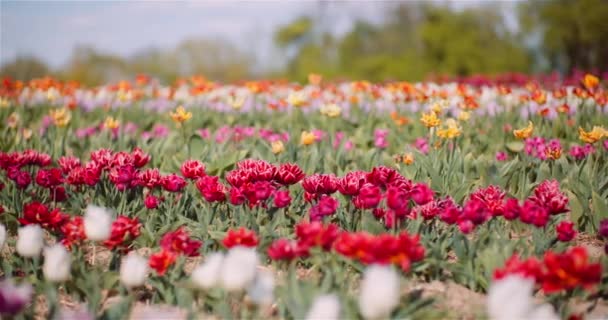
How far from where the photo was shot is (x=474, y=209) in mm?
2398

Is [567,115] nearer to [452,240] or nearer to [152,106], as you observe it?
[452,240]

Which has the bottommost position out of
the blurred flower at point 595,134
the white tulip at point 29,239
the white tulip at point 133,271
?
the white tulip at point 133,271

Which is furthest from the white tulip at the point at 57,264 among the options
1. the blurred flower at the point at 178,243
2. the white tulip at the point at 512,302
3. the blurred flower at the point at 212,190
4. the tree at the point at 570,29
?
the tree at the point at 570,29

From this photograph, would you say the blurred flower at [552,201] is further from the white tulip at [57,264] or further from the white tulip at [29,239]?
the white tulip at [29,239]

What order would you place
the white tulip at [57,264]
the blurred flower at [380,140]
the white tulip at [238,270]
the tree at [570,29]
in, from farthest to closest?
1. the tree at [570,29]
2. the blurred flower at [380,140]
3. the white tulip at [57,264]
4. the white tulip at [238,270]

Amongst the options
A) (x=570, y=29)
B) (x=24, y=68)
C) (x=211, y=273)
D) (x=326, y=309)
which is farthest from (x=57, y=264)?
(x=24, y=68)

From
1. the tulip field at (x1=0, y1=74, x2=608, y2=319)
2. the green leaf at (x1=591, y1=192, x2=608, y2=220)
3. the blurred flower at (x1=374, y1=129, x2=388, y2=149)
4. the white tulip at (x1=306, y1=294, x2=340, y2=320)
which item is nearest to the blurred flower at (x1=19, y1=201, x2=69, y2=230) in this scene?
the tulip field at (x1=0, y1=74, x2=608, y2=319)

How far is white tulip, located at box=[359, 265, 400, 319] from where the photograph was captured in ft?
5.48

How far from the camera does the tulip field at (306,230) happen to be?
77.5 inches

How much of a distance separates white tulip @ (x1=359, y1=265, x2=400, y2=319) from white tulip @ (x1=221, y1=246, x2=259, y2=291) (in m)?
0.40

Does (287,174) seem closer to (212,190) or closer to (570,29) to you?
(212,190)

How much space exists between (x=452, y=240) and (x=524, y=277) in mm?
743

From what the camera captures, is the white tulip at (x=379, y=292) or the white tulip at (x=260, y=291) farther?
the white tulip at (x=260, y=291)

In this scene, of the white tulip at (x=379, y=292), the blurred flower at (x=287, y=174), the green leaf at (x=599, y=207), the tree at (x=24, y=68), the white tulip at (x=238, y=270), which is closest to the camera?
the white tulip at (x=379, y=292)
